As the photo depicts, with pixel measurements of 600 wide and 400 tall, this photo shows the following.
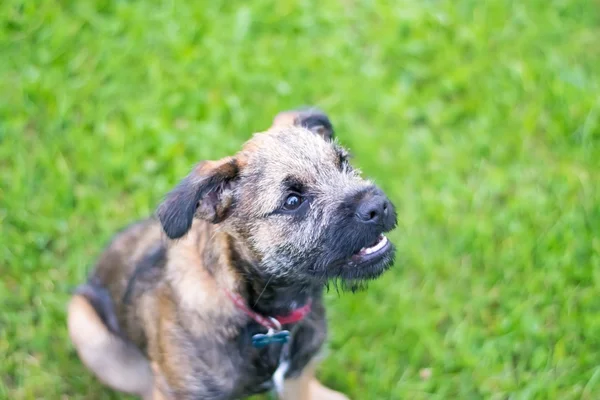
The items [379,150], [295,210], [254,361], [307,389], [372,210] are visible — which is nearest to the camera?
[372,210]

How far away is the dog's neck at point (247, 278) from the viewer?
3211 mm

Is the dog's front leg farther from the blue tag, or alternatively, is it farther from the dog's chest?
the blue tag

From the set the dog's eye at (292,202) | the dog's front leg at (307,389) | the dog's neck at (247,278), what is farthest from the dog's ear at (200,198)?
the dog's front leg at (307,389)

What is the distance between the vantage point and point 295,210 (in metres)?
3.12

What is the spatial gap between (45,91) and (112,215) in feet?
4.13

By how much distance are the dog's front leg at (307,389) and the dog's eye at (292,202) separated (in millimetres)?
1040

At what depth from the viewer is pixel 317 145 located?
3.28 meters

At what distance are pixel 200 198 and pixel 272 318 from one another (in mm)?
761

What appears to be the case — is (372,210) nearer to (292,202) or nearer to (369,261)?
(369,261)

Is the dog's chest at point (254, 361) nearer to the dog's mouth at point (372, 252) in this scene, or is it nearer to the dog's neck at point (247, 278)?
the dog's neck at point (247, 278)

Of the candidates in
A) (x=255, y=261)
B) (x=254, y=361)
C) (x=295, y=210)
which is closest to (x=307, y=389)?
(x=254, y=361)

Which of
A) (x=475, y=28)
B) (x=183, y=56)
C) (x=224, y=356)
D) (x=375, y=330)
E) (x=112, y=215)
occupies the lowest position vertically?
(x=375, y=330)

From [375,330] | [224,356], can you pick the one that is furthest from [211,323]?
[375,330]

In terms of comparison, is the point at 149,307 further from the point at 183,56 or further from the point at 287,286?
the point at 183,56
